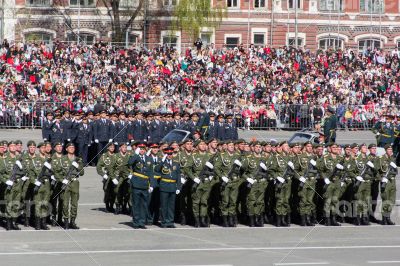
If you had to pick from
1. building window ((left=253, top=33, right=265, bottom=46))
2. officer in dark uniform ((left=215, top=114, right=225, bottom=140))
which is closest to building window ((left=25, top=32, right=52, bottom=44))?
building window ((left=253, top=33, right=265, bottom=46))

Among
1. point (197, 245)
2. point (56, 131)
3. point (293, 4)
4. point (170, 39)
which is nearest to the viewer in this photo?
point (197, 245)

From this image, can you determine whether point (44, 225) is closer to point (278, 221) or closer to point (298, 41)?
point (278, 221)

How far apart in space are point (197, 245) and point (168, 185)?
210 centimetres

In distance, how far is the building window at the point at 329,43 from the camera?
65.4m

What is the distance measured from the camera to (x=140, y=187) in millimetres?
24359

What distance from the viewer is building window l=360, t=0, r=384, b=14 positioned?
218 ft

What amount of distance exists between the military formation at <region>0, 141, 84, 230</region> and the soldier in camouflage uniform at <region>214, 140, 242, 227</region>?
2870 mm

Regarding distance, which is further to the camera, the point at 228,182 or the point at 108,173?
the point at 108,173

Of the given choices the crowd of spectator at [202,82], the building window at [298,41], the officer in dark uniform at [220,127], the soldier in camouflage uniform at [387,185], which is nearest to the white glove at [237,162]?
the soldier in camouflage uniform at [387,185]

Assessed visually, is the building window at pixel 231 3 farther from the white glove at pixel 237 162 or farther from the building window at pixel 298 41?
the white glove at pixel 237 162

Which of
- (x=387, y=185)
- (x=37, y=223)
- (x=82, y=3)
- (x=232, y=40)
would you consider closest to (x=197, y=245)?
(x=37, y=223)

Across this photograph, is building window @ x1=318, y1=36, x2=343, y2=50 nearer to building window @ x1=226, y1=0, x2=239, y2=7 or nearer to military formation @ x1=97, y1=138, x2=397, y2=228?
building window @ x1=226, y1=0, x2=239, y2=7

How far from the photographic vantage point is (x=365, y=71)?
2140 inches

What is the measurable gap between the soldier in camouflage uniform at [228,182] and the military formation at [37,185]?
9.41 feet
